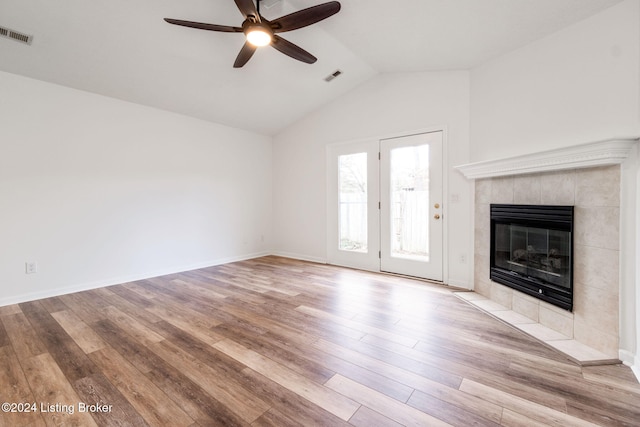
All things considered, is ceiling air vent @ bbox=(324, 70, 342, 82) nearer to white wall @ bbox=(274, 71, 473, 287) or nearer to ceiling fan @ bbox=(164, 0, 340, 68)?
white wall @ bbox=(274, 71, 473, 287)

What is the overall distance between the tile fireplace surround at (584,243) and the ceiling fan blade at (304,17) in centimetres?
213

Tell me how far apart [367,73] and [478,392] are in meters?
4.11

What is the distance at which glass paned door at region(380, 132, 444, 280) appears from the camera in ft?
12.2

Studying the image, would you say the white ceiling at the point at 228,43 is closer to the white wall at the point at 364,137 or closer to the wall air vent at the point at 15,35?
the wall air vent at the point at 15,35

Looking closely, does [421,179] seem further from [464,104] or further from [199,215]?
[199,215]

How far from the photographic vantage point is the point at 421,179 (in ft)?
12.7

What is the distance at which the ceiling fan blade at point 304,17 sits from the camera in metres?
2.06

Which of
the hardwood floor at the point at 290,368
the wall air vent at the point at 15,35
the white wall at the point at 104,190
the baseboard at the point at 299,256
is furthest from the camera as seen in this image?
the baseboard at the point at 299,256

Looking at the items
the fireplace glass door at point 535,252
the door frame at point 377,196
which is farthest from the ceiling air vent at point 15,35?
the fireplace glass door at point 535,252

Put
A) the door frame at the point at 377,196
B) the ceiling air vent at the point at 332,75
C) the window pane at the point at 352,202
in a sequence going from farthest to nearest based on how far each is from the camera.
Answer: the window pane at the point at 352,202, the ceiling air vent at the point at 332,75, the door frame at the point at 377,196

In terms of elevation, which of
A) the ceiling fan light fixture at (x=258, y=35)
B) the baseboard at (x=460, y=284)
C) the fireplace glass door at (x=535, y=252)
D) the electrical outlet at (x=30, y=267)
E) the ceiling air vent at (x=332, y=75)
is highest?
the ceiling air vent at (x=332, y=75)

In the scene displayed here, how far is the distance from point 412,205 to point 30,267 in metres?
4.86

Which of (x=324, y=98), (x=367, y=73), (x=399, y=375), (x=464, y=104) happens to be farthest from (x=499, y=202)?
(x=324, y=98)

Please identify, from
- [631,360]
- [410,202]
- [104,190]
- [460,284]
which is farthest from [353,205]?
[104,190]
